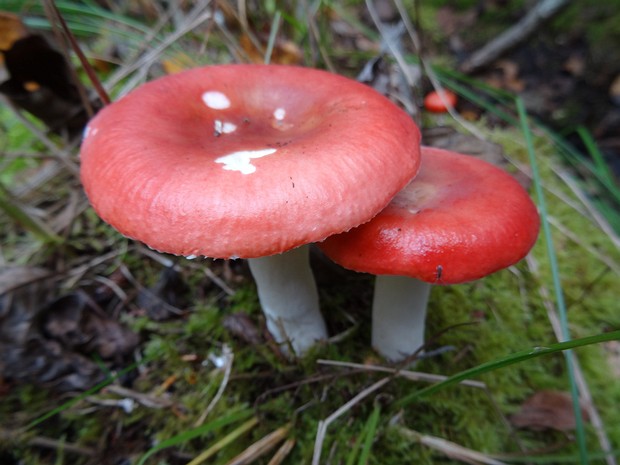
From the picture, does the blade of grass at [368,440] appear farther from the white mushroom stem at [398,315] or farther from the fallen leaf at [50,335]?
the fallen leaf at [50,335]

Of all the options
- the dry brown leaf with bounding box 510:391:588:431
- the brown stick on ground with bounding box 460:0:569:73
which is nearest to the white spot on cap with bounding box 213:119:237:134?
the dry brown leaf with bounding box 510:391:588:431

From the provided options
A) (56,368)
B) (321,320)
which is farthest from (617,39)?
(56,368)

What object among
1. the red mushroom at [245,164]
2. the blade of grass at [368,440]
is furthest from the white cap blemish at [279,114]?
the blade of grass at [368,440]

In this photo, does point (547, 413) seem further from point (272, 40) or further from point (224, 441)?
point (272, 40)

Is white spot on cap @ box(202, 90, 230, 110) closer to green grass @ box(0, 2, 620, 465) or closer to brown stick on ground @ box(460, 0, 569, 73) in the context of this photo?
green grass @ box(0, 2, 620, 465)

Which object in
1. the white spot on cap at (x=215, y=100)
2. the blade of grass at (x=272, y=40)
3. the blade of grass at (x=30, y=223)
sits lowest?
the blade of grass at (x=30, y=223)

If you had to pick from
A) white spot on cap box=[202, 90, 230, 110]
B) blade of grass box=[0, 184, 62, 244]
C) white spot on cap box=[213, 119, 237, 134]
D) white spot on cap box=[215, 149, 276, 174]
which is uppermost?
white spot on cap box=[202, 90, 230, 110]
